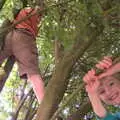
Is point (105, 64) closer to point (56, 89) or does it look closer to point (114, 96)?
point (114, 96)

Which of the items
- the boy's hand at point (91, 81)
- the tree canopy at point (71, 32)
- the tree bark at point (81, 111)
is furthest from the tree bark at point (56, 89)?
the tree bark at point (81, 111)

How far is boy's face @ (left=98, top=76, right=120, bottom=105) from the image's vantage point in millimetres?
2621

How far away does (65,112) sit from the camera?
13.5ft

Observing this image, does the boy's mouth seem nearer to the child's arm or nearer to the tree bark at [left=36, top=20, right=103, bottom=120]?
the child's arm

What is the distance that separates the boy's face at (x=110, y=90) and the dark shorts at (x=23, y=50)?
80cm

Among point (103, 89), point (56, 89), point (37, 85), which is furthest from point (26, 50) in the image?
point (103, 89)

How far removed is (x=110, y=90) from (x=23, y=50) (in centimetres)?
93

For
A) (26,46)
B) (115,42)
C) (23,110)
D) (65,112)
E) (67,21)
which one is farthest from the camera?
(23,110)

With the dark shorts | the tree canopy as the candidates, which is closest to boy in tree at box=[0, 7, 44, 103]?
the dark shorts

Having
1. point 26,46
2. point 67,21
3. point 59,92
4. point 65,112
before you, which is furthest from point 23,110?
point 67,21

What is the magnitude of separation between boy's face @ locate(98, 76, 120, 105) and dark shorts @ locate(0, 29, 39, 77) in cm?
80

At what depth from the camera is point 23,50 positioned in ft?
10.9

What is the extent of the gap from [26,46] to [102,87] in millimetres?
883

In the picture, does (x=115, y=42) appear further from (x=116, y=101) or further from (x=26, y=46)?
(x=26, y=46)
